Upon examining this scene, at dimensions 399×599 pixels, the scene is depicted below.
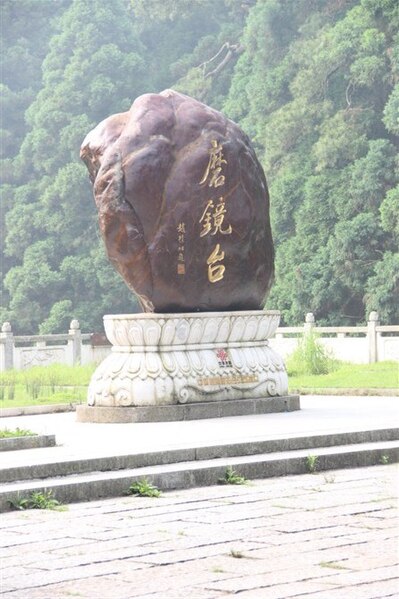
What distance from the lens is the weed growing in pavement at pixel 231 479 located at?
27.4ft

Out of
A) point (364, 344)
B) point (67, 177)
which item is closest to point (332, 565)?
point (364, 344)

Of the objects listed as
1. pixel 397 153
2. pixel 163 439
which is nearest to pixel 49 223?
pixel 397 153

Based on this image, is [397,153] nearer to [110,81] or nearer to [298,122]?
[298,122]

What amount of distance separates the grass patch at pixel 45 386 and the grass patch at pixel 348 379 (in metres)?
2.75

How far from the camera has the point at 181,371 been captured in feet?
38.1

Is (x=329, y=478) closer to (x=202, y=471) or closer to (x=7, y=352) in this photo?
(x=202, y=471)

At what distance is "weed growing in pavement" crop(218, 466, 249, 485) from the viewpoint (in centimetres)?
836

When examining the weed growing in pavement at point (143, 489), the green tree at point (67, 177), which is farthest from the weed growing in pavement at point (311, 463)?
the green tree at point (67, 177)

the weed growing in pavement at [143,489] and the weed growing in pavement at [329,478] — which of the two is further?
the weed growing in pavement at [329,478]

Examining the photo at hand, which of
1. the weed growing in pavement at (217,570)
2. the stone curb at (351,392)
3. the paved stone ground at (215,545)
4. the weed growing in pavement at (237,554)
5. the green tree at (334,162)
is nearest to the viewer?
the paved stone ground at (215,545)

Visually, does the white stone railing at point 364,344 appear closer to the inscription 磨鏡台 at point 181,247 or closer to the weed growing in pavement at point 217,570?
the inscription 磨鏡台 at point 181,247

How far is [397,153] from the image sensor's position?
31750 millimetres

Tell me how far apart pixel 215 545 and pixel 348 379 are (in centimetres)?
1175

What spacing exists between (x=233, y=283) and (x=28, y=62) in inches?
1291
